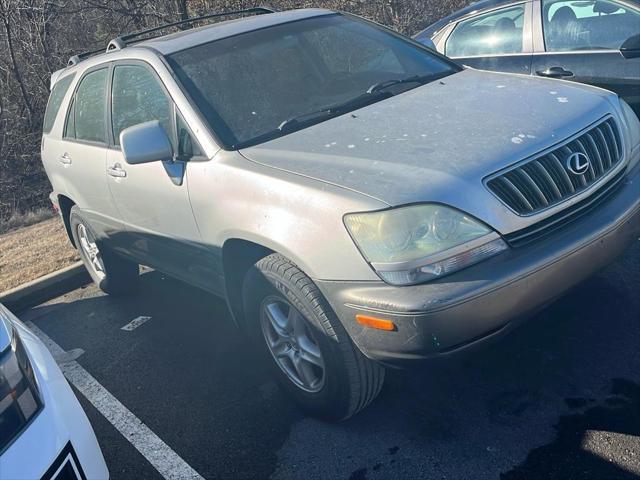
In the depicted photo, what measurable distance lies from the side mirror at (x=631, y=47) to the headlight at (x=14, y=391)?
4737mm

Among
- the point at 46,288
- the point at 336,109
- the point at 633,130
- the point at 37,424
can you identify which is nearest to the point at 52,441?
the point at 37,424

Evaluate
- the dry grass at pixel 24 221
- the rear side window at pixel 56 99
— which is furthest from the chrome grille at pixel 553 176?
the dry grass at pixel 24 221

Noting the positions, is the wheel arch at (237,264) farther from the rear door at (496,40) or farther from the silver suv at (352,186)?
the rear door at (496,40)

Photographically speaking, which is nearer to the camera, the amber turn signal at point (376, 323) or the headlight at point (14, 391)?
the headlight at point (14, 391)

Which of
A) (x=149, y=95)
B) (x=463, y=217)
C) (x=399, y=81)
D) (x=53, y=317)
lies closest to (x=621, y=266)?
(x=399, y=81)

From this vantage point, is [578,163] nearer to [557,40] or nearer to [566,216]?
[566,216]

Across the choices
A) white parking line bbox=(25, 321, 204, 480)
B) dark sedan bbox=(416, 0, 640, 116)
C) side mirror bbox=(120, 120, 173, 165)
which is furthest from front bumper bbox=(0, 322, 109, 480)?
dark sedan bbox=(416, 0, 640, 116)

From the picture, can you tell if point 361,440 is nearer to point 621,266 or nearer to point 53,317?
point 621,266

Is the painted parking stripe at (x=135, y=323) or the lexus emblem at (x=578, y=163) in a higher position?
the lexus emblem at (x=578, y=163)

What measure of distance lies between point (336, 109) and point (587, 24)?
2.94m

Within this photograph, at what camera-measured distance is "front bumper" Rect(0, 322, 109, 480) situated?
6.81 ft

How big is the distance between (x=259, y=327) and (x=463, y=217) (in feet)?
4.25

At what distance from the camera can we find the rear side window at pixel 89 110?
480cm

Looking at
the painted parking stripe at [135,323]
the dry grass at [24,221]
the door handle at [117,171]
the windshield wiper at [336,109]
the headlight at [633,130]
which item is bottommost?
the dry grass at [24,221]
